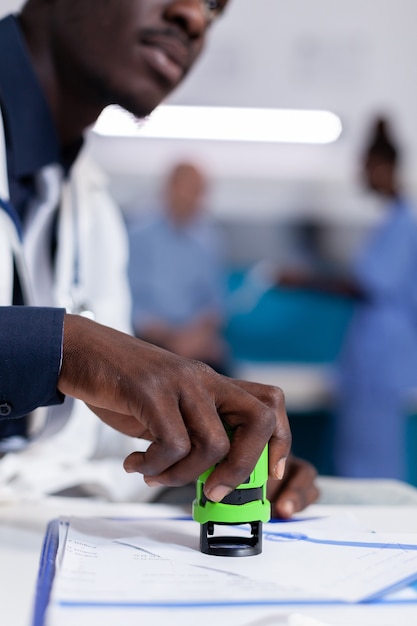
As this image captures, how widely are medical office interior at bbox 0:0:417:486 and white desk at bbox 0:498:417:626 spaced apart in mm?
2185

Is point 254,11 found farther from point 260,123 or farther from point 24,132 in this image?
point 24,132

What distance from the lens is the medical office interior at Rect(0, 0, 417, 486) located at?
2.94 meters

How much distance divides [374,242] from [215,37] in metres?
0.99

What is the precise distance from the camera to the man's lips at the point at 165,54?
96 cm

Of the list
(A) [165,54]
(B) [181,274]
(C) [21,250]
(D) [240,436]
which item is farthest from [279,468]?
(B) [181,274]

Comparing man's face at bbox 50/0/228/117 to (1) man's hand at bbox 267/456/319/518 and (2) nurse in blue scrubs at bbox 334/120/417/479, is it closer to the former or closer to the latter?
(1) man's hand at bbox 267/456/319/518

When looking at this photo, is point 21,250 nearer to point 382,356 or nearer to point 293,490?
point 293,490

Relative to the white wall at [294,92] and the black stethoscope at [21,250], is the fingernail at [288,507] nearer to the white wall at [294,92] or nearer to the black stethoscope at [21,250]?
the black stethoscope at [21,250]

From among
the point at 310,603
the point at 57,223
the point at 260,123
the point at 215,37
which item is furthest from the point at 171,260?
the point at 310,603

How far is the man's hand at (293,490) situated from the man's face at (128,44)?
0.49m

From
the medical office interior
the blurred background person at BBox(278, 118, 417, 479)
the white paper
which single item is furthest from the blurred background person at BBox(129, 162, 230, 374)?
Result: the white paper

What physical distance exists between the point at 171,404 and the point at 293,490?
0.80ft

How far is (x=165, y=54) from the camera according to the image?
3.19ft

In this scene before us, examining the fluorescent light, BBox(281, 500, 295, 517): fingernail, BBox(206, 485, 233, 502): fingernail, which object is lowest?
the fluorescent light
